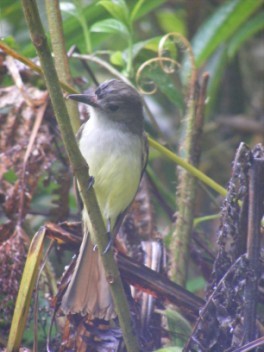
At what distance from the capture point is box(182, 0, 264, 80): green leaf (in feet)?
11.6

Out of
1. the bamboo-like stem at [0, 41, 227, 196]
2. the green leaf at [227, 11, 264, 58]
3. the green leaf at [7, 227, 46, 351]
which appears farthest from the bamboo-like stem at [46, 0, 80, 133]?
the green leaf at [227, 11, 264, 58]

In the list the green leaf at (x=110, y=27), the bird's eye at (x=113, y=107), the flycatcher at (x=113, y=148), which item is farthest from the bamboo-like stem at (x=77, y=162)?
the green leaf at (x=110, y=27)

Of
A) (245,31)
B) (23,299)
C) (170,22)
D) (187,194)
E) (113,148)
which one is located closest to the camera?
(23,299)

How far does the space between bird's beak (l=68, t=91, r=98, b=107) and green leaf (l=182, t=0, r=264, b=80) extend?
0.84 meters

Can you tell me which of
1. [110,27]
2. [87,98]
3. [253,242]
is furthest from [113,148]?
[253,242]

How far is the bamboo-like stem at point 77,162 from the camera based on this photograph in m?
1.80

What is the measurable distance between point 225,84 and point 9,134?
1.86 meters

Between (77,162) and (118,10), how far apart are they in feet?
3.34

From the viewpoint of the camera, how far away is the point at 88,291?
249 cm

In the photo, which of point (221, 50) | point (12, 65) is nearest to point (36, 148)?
point (12, 65)

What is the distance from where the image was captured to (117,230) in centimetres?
275

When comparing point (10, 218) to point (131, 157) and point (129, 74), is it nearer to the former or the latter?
point (131, 157)

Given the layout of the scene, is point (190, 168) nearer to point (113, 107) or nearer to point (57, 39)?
point (113, 107)

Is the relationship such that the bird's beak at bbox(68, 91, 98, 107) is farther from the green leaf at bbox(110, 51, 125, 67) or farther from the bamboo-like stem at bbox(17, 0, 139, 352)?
the bamboo-like stem at bbox(17, 0, 139, 352)
